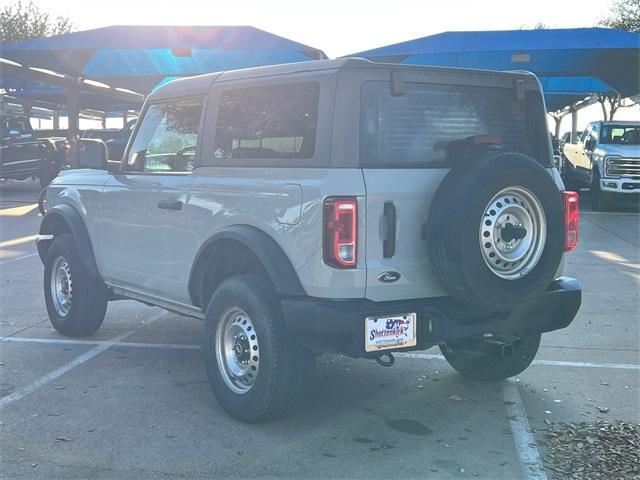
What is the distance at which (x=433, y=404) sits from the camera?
4613 millimetres

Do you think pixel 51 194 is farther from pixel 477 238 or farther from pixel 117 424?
pixel 477 238

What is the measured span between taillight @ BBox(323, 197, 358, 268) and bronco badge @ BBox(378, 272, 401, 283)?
0.58 feet

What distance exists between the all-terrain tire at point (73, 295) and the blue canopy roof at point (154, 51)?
46.2 feet

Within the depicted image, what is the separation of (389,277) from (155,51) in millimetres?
20429

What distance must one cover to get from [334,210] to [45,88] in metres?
38.8

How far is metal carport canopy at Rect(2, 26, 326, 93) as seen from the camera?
19641 millimetres

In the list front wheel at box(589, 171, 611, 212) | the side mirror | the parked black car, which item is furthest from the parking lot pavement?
the parked black car

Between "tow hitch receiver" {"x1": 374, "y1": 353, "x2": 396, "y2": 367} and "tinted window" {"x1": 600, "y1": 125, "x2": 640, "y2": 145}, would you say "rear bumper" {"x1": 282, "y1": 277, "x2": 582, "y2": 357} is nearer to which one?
"tow hitch receiver" {"x1": 374, "y1": 353, "x2": 396, "y2": 367}

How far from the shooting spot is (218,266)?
461 centimetres

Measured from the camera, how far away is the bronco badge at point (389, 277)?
3779 mm

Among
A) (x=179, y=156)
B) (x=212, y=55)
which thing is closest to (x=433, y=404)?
(x=179, y=156)

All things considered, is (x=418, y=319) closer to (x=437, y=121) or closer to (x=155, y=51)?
(x=437, y=121)

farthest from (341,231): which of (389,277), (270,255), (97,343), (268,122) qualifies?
(97,343)

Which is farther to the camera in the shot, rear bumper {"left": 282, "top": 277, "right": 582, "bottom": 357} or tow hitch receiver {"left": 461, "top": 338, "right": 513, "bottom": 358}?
tow hitch receiver {"left": 461, "top": 338, "right": 513, "bottom": 358}
